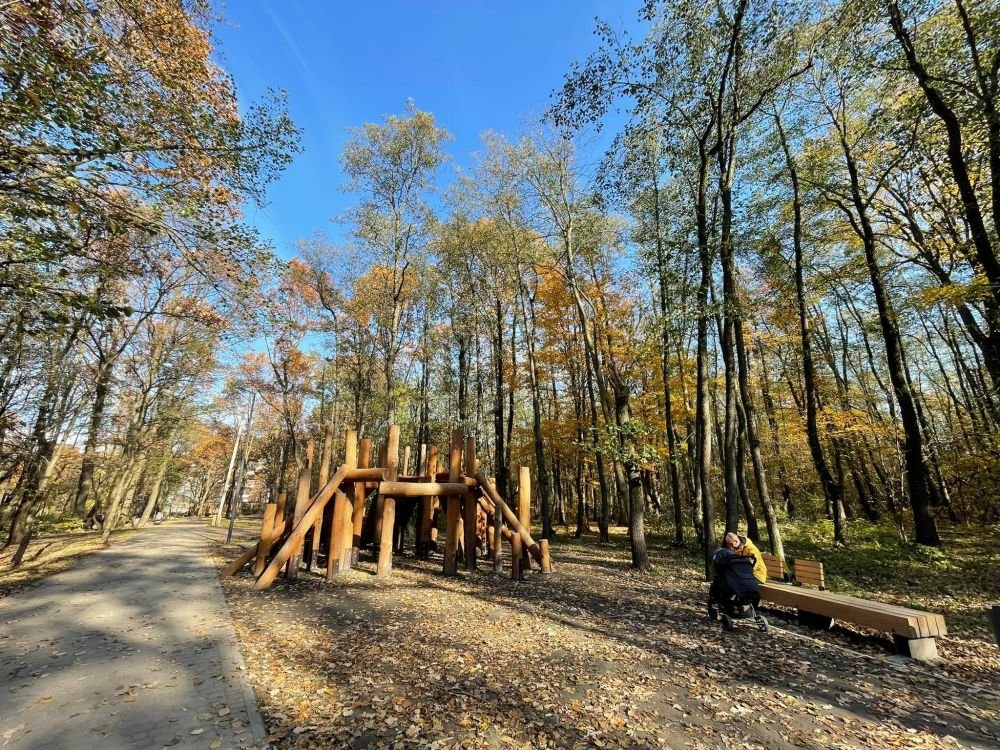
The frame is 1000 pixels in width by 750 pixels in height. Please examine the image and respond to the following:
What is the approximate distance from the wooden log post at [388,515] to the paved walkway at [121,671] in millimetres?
2896

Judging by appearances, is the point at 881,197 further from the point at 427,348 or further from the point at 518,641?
the point at 427,348

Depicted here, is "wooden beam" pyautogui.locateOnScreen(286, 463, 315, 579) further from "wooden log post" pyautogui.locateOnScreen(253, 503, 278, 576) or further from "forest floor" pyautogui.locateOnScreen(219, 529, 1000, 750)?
"forest floor" pyautogui.locateOnScreen(219, 529, 1000, 750)

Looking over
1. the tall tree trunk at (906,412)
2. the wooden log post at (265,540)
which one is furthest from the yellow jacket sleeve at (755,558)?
the wooden log post at (265,540)

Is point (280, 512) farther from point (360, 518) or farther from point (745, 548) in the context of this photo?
Answer: point (745, 548)

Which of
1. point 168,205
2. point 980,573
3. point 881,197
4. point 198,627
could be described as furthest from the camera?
point 881,197

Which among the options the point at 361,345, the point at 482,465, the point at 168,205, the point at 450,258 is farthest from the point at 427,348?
the point at 168,205

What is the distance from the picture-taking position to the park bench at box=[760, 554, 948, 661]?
512 cm

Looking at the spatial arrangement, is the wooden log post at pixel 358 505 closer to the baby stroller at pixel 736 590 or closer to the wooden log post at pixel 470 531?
the wooden log post at pixel 470 531

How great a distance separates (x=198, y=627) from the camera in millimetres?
6016

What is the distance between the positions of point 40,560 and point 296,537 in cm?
832

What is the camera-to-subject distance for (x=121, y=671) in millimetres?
4500

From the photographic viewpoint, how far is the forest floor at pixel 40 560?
29.0 feet

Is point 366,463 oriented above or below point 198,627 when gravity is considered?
above

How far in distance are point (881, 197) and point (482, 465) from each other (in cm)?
2388
